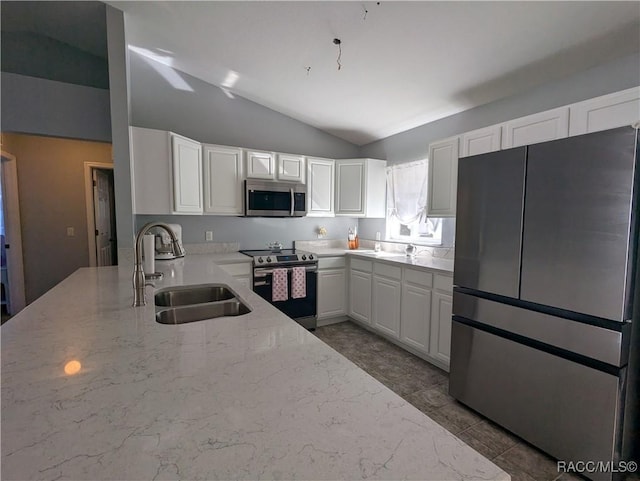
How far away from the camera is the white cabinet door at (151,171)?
276 centimetres

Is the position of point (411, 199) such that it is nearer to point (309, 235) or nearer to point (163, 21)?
point (309, 235)

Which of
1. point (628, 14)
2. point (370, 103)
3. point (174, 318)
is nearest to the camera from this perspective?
point (174, 318)

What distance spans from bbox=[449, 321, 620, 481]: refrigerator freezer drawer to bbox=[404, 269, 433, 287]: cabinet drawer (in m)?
0.61

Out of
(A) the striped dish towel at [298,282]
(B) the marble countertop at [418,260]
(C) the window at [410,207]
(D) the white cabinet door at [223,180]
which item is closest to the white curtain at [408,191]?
(C) the window at [410,207]

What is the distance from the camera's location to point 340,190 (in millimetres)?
4070

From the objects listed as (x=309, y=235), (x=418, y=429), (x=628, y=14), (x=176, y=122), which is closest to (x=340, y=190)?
(x=309, y=235)

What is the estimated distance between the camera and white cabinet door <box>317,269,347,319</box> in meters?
3.72

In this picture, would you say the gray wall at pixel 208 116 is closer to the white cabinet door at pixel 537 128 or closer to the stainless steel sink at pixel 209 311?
the white cabinet door at pixel 537 128

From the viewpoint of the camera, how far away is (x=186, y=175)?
308 cm

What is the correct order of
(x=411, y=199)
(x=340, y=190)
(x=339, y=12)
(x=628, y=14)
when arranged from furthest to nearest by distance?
(x=340, y=190), (x=411, y=199), (x=339, y=12), (x=628, y=14)

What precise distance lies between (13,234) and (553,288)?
5.45 meters

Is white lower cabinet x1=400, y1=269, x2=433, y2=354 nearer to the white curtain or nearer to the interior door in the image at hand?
the white curtain

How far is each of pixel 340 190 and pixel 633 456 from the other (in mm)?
3379

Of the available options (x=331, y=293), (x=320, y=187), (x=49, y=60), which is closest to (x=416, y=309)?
(x=331, y=293)
